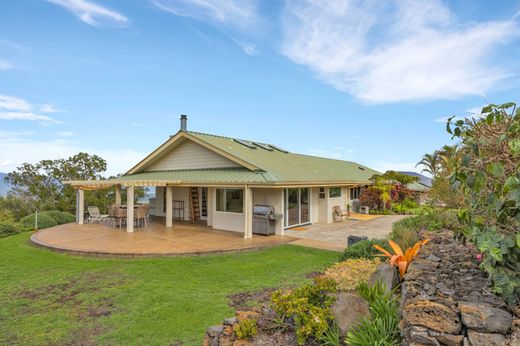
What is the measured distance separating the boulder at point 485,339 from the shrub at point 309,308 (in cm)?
148

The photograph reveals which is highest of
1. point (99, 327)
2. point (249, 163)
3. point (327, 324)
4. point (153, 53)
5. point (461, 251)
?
point (153, 53)

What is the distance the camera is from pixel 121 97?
54.3 feet

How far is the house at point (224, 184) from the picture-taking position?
13.0m

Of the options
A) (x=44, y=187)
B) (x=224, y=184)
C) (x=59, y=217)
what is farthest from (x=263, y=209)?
(x=44, y=187)

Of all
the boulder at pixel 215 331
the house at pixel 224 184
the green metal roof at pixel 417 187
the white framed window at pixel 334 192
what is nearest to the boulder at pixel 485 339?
the boulder at pixel 215 331

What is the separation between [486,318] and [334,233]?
1094 cm

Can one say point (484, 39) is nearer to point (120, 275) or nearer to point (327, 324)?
point (327, 324)

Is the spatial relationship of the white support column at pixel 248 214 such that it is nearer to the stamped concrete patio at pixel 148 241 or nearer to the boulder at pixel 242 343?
the stamped concrete patio at pixel 148 241

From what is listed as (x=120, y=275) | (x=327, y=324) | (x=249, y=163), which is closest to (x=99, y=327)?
(x=120, y=275)

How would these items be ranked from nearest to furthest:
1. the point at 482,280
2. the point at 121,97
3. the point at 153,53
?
1. the point at 482,280
2. the point at 153,53
3. the point at 121,97

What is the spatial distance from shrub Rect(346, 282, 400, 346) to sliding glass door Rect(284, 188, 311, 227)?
10.5m

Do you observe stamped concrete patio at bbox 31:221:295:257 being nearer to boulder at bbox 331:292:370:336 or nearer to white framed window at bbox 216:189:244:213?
white framed window at bbox 216:189:244:213

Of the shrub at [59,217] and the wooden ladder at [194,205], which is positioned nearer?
the shrub at [59,217]

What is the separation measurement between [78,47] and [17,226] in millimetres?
9712
